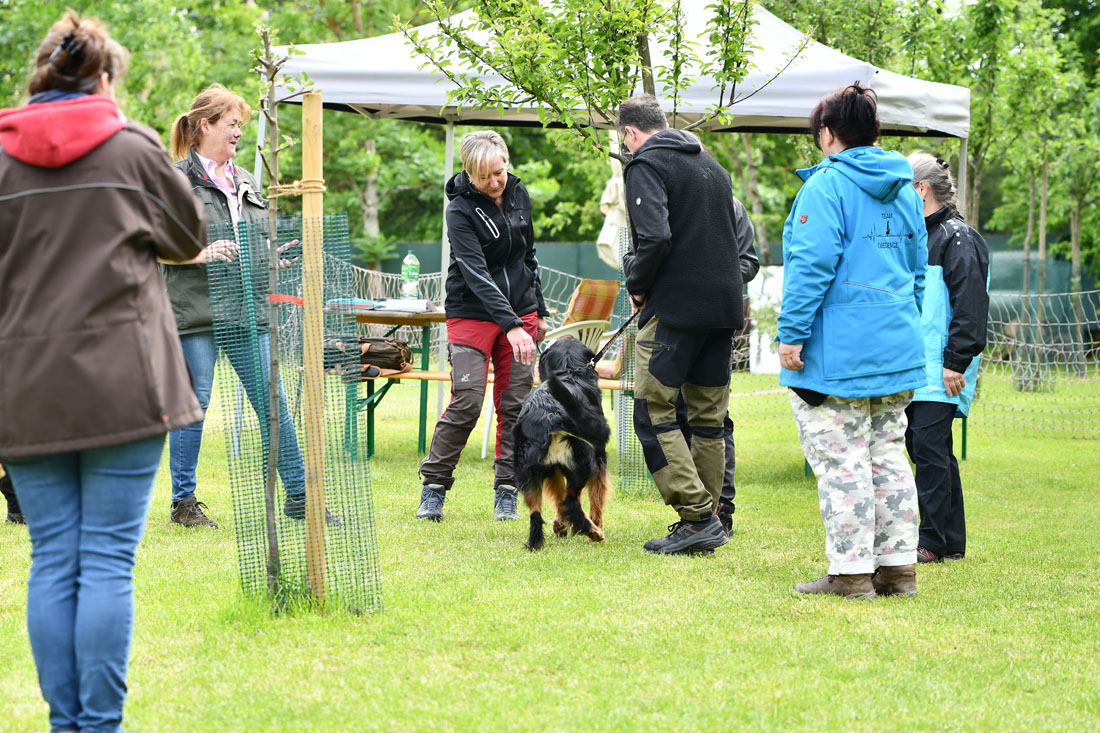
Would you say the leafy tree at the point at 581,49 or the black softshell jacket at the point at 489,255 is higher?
the leafy tree at the point at 581,49

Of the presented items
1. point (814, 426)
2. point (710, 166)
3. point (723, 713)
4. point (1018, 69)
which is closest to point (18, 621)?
point (723, 713)

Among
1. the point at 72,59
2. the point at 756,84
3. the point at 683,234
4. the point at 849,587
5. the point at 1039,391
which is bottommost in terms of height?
the point at 1039,391

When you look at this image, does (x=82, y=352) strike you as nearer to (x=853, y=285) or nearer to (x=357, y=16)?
(x=853, y=285)

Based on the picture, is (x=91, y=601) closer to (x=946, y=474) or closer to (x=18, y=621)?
(x=18, y=621)

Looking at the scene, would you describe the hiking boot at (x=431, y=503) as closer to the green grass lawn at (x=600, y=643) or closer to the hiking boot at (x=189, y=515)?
the green grass lawn at (x=600, y=643)

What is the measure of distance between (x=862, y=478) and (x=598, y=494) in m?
1.37

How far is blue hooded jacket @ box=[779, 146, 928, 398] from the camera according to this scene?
374cm

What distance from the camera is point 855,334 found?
375 cm

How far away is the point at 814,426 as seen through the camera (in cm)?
385

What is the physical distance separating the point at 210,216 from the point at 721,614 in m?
2.86

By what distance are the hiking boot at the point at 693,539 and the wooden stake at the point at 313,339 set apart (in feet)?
5.44

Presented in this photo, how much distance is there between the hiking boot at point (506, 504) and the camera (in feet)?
17.6

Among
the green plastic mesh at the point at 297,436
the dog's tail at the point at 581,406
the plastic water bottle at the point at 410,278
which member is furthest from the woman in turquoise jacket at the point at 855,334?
the plastic water bottle at the point at 410,278

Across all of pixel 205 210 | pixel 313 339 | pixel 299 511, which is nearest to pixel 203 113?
pixel 205 210
